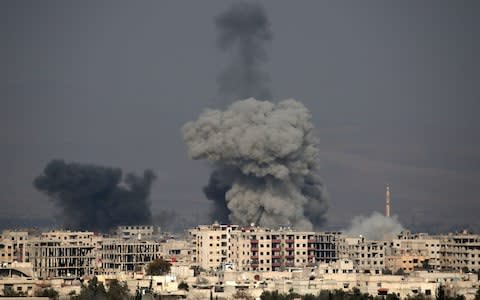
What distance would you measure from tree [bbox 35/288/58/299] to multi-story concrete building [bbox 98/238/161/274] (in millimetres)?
33204

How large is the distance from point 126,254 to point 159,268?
2104 cm

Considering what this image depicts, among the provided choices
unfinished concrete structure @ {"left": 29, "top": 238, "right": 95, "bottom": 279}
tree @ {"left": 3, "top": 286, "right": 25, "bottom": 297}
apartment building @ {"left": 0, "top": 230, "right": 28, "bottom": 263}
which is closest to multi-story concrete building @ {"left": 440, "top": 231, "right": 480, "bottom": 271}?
unfinished concrete structure @ {"left": 29, "top": 238, "right": 95, "bottom": 279}

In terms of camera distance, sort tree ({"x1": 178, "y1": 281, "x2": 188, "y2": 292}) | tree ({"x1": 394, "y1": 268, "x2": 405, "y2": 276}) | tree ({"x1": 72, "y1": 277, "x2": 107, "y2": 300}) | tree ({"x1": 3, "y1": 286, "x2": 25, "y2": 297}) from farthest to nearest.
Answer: tree ({"x1": 394, "y1": 268, "x2": 405, "y2": 276})
tree ({"x1": 178, "y1": 281, "x2": 188, "y2": 292})
tree ({"x1": 72, "y1": 277, "x2": 107, "y2": 300})
tree ({"x1": 3, "y1": 286, "x2": 25, "y2": 297})

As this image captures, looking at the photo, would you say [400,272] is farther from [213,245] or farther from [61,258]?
[61,258]

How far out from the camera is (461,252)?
120250mm

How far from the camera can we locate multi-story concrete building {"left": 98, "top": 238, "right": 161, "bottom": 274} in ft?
417

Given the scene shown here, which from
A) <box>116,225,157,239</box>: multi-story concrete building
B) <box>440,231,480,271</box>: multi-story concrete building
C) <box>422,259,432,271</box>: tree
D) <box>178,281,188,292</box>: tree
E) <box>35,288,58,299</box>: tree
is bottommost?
<box>35,288,58,299</box>: tree

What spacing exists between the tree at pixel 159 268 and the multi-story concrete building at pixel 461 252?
62.0 ft

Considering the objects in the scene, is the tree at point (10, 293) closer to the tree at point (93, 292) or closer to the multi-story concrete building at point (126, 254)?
the tree at point (93, 292)

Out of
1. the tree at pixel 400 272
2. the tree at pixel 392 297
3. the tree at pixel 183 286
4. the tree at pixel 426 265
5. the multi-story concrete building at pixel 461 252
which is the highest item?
the multi-story concrete building at pixel 461 252

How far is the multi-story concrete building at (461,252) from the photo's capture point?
118062 millimetres

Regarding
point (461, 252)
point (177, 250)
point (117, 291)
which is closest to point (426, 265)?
point (461, 252)

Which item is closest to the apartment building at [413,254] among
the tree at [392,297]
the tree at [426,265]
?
the tree at [426,265]

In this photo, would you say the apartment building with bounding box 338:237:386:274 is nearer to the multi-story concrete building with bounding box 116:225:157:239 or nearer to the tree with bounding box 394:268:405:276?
the tree with bounding box 394:268:405:276
